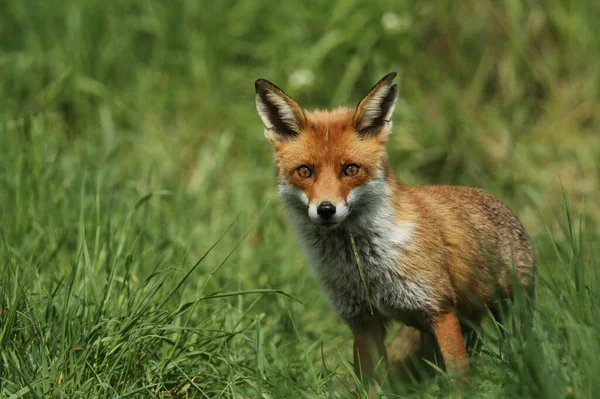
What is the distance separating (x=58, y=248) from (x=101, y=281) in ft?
1.37

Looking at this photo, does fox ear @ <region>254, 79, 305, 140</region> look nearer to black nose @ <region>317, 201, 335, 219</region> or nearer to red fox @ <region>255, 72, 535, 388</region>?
red fox @ <region>255, 72, 535, 388</region>

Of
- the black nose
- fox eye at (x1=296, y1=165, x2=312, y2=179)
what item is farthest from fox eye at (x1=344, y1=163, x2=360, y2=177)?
the black nose

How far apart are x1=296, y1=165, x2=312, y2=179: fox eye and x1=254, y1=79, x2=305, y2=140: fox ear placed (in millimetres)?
288

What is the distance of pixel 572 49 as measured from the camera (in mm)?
7895

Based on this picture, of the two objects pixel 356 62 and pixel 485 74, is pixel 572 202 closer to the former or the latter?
pixel 485 74

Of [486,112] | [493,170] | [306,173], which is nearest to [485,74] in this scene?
[486,112]

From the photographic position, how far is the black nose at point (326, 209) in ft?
12.9

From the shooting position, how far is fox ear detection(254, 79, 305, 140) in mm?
4406

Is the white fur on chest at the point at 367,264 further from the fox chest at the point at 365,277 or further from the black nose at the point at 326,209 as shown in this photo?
the black nose at the point at 326,209

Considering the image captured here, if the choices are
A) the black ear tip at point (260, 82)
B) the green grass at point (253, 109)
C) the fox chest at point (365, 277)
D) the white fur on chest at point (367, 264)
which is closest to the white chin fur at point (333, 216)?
the fox chest at point (365, 277)

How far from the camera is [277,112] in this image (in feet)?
14.9

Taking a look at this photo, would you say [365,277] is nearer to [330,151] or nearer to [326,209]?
[326,209]

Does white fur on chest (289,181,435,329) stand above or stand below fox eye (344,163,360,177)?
below

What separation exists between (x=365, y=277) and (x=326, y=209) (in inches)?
23.1
